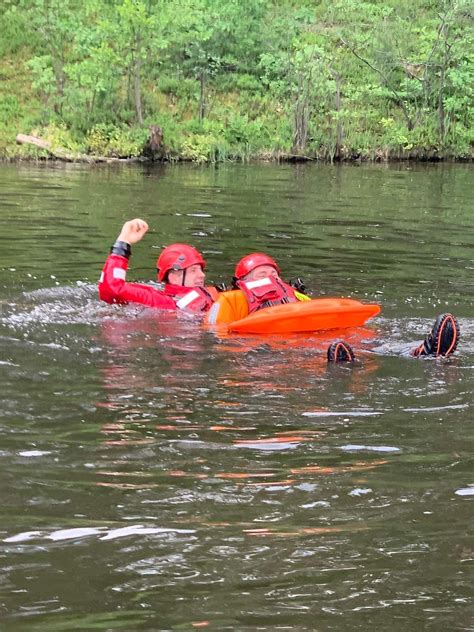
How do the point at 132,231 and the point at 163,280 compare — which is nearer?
the point at 132,231

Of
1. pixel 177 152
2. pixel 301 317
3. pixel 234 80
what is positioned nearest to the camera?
pixel 301 317

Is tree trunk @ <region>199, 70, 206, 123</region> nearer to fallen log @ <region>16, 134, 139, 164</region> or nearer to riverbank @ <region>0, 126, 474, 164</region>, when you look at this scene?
riverbank @ <region>0, 126, 474, 164</region>

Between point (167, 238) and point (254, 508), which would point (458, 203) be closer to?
point (167, 238)

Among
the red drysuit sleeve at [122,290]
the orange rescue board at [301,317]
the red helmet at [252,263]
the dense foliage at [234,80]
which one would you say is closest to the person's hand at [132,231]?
the red drysuit sleeve at [122,290]

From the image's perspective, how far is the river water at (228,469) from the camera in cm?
268

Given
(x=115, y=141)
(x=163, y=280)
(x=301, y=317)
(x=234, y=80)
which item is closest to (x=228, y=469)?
(x=301, y=317)

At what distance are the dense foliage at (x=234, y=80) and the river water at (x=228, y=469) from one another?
Answer: 1942 centimetres

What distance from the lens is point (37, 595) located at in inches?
106

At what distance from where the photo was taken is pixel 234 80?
32.8 metres

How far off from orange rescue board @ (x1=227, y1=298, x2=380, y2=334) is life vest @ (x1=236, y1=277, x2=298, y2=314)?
0.35m

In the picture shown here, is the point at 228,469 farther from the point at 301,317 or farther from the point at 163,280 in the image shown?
the point at 163,280

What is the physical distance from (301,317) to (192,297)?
1155 mm

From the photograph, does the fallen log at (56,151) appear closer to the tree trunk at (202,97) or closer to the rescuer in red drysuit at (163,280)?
the tree trunk at (202,97)

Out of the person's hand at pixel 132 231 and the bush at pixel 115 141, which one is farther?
the bush at pixel 115 141
